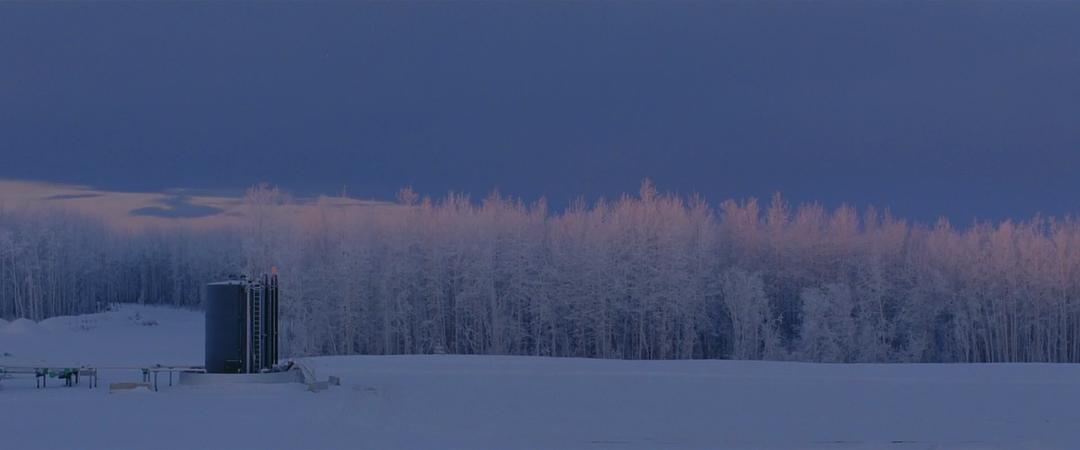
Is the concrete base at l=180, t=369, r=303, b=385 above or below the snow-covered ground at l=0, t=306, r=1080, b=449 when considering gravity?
above

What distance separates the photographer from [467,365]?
24.1 m

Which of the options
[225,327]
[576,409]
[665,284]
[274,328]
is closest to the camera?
[576,409]

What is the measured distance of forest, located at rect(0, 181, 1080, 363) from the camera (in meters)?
45.4

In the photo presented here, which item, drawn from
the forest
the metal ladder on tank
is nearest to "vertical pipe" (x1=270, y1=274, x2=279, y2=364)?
the metal ladder on tank

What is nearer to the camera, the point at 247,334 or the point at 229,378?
the point at 229,378

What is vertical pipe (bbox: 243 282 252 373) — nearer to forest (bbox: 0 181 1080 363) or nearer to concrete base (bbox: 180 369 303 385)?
concrete base (bbox: 180 369 303 385)

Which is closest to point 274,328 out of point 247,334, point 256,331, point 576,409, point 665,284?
point 256,331

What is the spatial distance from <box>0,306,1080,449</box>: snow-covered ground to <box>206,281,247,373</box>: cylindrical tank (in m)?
0.92

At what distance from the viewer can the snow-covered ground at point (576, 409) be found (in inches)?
513

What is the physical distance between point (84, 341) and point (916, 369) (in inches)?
1195

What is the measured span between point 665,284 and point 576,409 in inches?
1206

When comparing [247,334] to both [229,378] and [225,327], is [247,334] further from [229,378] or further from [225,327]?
[229,378]

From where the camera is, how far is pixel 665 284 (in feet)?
153

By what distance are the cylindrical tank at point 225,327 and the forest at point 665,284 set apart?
25.4m
